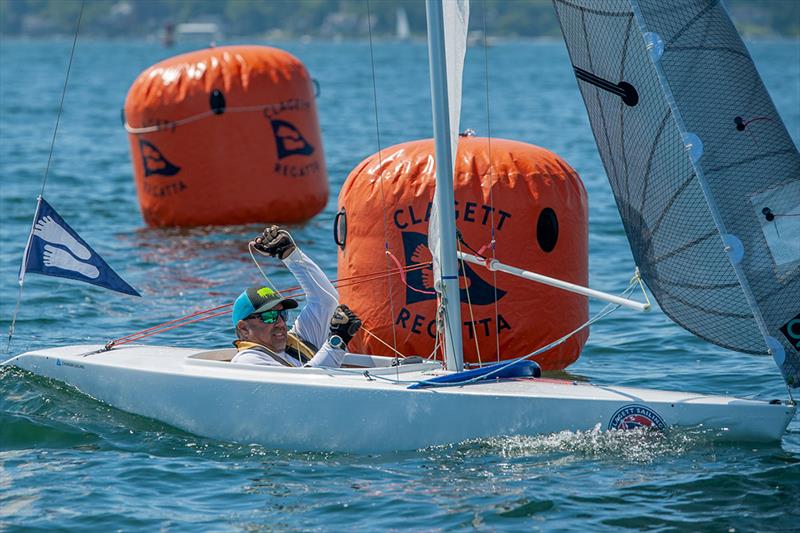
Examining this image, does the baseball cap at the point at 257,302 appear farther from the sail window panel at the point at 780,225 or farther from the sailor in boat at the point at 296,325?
the sail window panel at the point at 780,225

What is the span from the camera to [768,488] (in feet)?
18.6

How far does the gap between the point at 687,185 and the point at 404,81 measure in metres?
41.5

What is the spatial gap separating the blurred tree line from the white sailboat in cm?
11552

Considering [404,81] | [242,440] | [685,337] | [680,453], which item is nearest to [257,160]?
[685,337]

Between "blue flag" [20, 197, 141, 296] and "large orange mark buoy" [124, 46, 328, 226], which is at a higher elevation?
"large orange mark buoy" [124, 46, 328, 226]

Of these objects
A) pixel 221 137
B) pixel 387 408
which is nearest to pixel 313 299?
pixel 387 408

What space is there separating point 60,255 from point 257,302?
48.7 inches

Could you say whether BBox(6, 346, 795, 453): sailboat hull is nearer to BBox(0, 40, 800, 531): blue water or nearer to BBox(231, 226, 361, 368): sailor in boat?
BBox(0, 40, 800, 531): blue water

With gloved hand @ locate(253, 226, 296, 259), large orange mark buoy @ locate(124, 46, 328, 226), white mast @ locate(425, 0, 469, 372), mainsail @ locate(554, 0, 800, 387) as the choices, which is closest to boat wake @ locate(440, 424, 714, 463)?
mainsail @ locate(554, 0, 800, 387)

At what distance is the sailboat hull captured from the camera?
5.91 meters

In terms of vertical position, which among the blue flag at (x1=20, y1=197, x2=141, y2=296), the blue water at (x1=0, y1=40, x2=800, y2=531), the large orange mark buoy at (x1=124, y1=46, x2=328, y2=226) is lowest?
the blue water at (x1=0, y1=40, x2=800, y2=531)

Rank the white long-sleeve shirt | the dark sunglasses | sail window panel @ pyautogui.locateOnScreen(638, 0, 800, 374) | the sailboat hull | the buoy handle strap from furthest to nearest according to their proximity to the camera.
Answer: the buoy handle strap, the white long-sleeve shirt, the dark sunglasses, sail window panel @ pyautogui.locateOnScreen(638, 0, 800, 374), the sailboat hull

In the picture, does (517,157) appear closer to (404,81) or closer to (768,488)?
(768,488)

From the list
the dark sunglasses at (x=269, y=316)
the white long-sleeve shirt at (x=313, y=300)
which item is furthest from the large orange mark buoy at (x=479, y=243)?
the dark sunglasses at (x=269, y=316)
